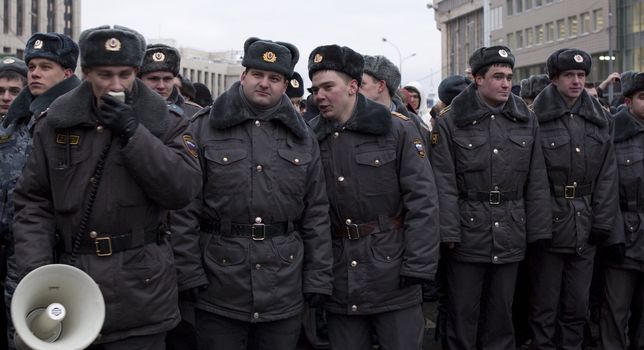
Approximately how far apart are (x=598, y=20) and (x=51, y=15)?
6255cm

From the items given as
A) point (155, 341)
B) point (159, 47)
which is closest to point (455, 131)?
point (159, 47)

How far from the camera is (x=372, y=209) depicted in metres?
5.09

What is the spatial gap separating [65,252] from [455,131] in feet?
10.2

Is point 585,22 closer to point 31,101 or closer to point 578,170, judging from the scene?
point 578,170

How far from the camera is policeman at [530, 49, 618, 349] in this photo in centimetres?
639

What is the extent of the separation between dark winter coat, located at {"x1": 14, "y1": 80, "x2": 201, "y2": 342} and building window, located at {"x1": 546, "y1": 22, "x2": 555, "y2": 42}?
66.2 metres

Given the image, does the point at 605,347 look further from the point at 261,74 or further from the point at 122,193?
the point at 122,193

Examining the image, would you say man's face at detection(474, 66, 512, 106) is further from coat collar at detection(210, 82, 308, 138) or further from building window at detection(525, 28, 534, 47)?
building window at detection(525, 28, 534, 47)

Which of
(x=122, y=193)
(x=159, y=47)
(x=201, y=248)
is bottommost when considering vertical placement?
(x=201, y=248)

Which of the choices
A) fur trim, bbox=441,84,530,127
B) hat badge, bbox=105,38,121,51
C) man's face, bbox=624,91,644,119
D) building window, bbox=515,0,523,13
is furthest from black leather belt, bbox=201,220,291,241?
building window, bbox=515,0,523,13

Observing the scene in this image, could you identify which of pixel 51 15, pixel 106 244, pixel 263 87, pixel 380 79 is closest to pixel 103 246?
pixel 106 244

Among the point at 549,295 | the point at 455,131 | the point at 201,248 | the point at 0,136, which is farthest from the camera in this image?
the point at 549,295

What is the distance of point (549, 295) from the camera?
647 centimetres

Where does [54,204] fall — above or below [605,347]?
above
